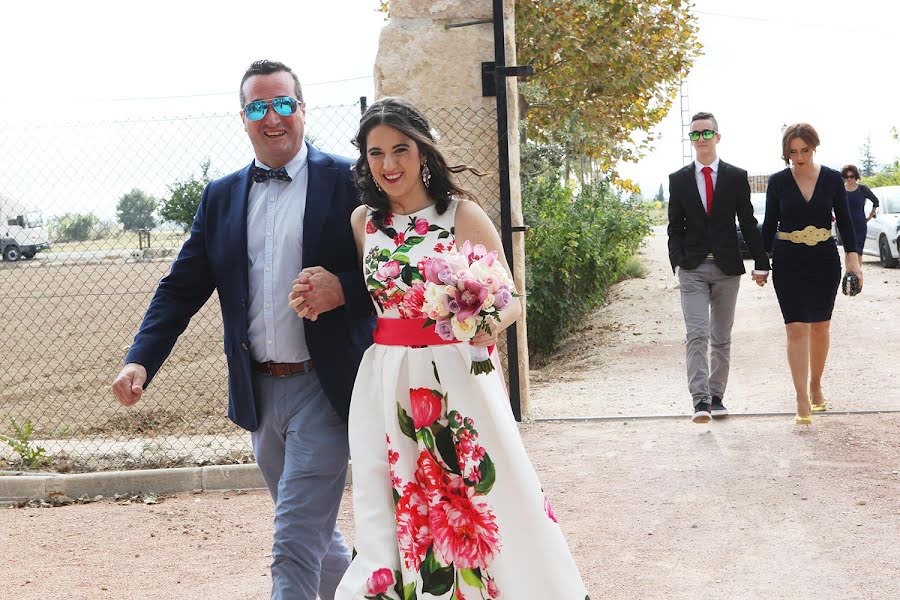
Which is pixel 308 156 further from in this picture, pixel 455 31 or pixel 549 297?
pixel 549 297

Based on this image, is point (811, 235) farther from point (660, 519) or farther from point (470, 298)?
A: point (470, 298)

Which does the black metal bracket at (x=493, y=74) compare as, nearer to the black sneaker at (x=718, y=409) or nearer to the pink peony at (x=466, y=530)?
the black sneaker at (x=718, y=409)

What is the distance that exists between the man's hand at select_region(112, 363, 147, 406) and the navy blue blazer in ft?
0.23

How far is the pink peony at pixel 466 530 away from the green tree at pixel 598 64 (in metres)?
12.4

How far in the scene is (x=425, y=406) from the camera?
138 inches

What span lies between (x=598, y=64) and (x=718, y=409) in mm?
8920

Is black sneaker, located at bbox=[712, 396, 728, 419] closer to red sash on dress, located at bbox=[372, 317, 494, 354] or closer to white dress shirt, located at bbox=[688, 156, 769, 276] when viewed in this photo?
white dress shirt, located at bbox=[688, 156, 769, 276]

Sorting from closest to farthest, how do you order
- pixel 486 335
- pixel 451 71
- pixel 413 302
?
pixel 486 335 → pixel 413 302 → pixel 451 71

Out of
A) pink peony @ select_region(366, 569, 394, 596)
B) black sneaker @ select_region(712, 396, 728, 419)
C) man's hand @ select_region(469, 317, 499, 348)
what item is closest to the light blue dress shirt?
man's hand @ select_region(469, 317, 499, 348)

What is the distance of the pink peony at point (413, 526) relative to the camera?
3437 mm

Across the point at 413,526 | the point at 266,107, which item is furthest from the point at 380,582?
the point at 266,107

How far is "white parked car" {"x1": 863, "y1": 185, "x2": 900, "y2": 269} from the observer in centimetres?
2122

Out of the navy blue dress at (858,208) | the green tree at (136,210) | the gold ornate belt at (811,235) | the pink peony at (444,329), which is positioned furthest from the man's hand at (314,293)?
the navy blue dress at (858,208)

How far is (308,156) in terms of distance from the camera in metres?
3.88
